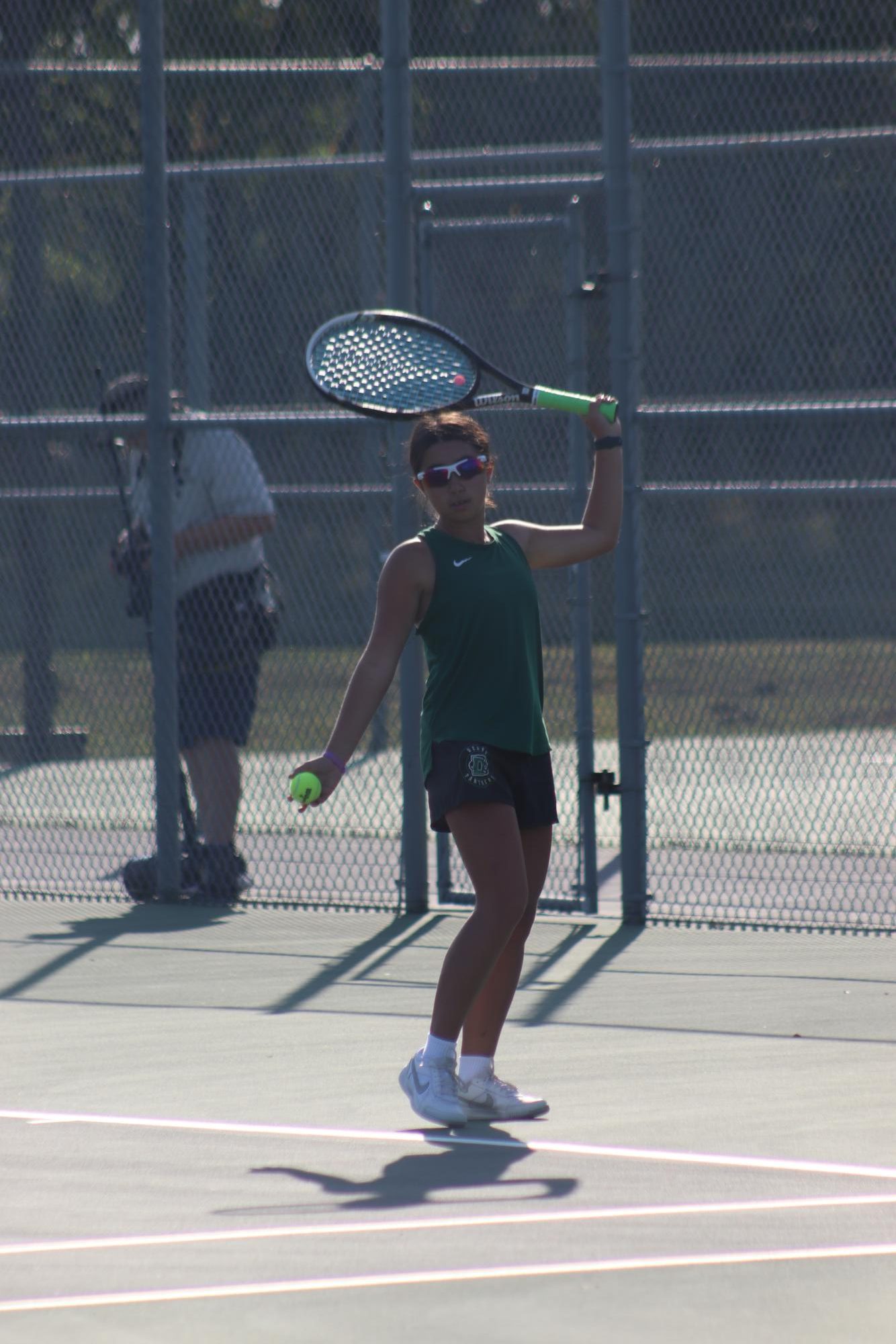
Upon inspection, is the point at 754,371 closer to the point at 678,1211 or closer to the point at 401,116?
the point at 401,116

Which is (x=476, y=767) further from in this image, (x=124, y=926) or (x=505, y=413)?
(x=505, y=413)

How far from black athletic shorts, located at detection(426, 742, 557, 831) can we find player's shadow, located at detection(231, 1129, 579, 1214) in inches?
29.5

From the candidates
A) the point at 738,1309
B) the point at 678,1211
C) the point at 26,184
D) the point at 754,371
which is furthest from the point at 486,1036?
the point at 754,371

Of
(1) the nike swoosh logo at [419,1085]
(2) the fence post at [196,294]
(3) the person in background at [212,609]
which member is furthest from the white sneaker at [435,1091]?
(2) the fence post at [196,294]

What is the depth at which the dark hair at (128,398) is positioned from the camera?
733 centimetres

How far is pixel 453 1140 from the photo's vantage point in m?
4.41

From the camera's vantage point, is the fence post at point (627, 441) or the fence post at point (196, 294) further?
the fence post at point (196, 294)

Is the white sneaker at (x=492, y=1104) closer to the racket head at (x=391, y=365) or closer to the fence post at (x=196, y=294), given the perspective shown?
the racket head at (x=391, y=365)

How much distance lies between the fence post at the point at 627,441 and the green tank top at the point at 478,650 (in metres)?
2.00

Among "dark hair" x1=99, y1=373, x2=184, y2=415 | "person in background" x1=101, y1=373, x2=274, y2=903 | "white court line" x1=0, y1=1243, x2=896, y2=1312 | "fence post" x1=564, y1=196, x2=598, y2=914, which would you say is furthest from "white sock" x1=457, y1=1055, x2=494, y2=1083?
"dark hair" x1=99, y1=373, x2=184, y2=415

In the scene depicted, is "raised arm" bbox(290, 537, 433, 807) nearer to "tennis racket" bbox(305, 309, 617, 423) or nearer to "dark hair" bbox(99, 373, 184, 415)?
"tennis racket" bbox(305, 309, 617, 423)

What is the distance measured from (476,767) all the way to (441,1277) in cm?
134

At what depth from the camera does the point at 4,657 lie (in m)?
10.1

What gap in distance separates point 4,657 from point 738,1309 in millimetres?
7420
